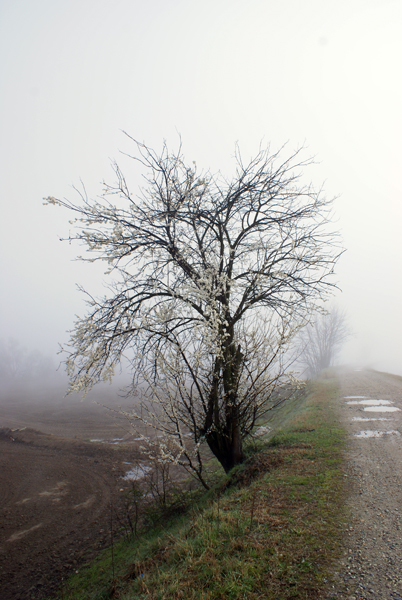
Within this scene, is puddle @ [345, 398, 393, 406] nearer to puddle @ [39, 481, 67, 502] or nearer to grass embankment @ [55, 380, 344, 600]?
grass embankment @ [55, 380, 344, 600]

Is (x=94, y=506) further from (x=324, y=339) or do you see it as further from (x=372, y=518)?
(x=324, y=339)

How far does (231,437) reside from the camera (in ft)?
22.8

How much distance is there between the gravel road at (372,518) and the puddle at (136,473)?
7.94 m

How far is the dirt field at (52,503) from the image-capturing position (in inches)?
258

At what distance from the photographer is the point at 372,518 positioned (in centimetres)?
402

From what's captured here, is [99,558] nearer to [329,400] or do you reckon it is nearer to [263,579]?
[263,579]

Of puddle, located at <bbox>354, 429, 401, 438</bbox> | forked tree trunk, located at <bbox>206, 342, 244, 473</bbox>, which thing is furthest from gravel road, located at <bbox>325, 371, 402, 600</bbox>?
forked tree trunk, located at <bbox>206, 342, 244, 473</bbox>

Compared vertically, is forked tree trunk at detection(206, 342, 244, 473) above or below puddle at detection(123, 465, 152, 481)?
above

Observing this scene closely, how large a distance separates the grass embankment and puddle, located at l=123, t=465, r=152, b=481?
480 centimetres

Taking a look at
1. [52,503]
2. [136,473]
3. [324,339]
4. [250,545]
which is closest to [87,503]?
[52,503]

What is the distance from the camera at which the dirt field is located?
6555 mm

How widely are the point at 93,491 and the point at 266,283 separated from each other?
960 centimetres

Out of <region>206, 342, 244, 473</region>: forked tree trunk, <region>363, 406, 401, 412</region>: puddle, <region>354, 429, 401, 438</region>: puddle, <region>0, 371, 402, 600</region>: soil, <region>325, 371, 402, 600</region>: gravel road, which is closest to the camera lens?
<region>325, 371, 402, 600</region>: gravel road

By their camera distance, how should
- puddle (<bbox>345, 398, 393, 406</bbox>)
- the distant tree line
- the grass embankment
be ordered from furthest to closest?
the distant tree line < puddle (<bbox>345, 398, 393, 406</bbox>) < the grass embankment
